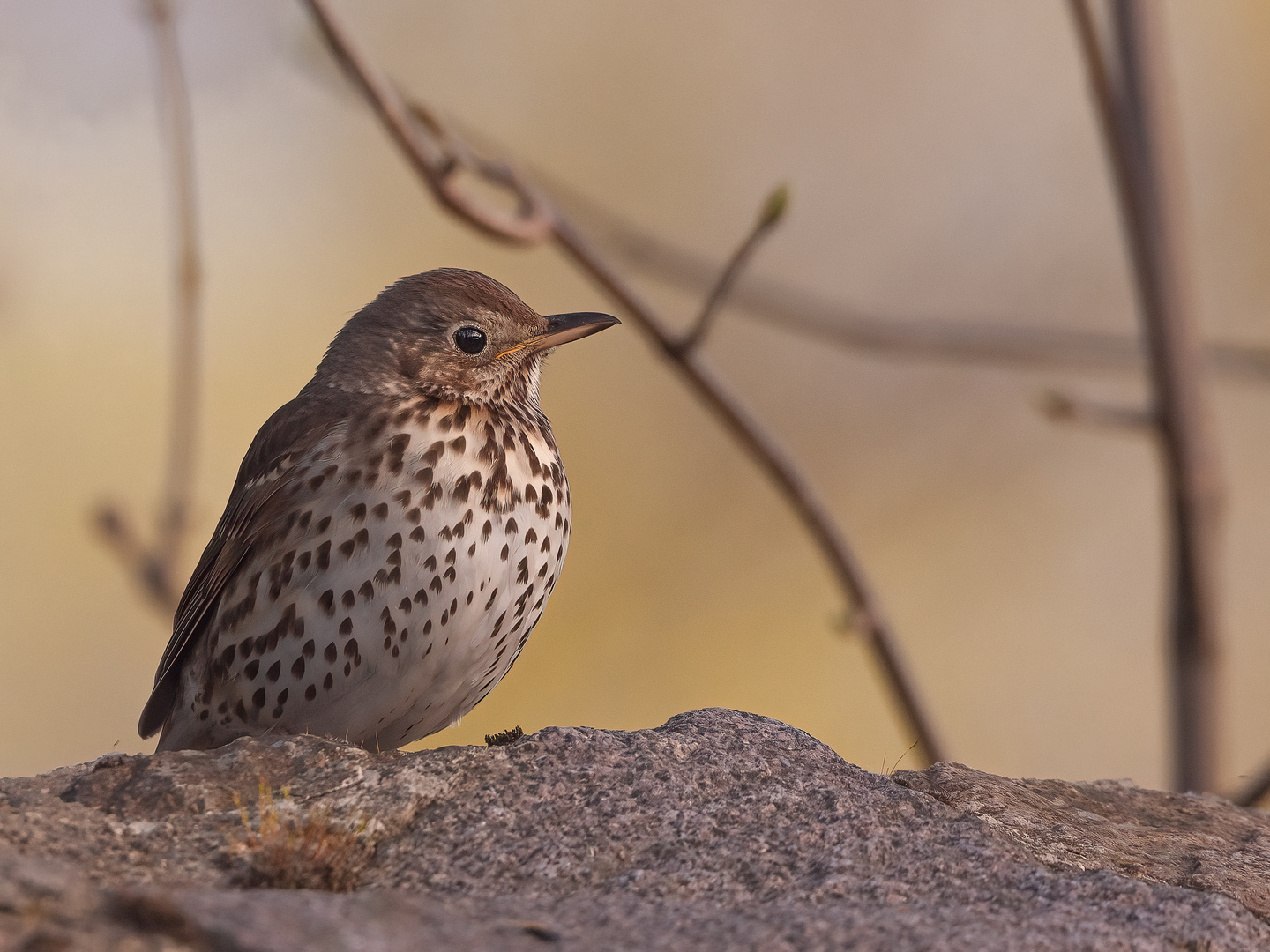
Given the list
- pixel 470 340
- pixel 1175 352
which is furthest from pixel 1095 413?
pixel 470 340

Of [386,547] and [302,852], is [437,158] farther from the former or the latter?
[302,852]

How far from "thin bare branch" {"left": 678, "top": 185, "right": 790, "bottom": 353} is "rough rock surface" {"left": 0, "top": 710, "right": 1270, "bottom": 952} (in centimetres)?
154

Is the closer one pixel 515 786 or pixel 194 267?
pixel 515 786

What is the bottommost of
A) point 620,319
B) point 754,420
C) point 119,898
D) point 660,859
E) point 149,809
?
point 119,898

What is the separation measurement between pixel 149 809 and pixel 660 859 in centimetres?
127

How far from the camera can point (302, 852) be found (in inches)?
114

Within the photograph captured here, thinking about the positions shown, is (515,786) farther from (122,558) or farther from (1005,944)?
(122,558)

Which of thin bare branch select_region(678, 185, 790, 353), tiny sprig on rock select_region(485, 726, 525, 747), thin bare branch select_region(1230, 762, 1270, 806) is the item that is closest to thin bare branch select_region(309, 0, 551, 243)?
thin bare branch select_region(678, 185, 790, 353)

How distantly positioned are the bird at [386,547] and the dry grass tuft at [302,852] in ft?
4.57

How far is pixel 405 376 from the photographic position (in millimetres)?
5340

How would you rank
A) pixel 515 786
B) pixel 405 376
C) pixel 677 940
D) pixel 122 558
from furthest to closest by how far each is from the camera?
pixel 122 558 < pixel 405 376 < pixel 515 786 < pixel 677 940

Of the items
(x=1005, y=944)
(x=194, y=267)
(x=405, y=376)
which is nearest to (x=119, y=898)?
(x=1005, y=944)

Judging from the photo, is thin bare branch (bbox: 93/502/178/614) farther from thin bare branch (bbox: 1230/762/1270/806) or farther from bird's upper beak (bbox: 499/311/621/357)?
thin bare branch (bbox: 1230/762/1270/806)

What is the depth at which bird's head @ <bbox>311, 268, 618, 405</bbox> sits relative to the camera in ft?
17.5
